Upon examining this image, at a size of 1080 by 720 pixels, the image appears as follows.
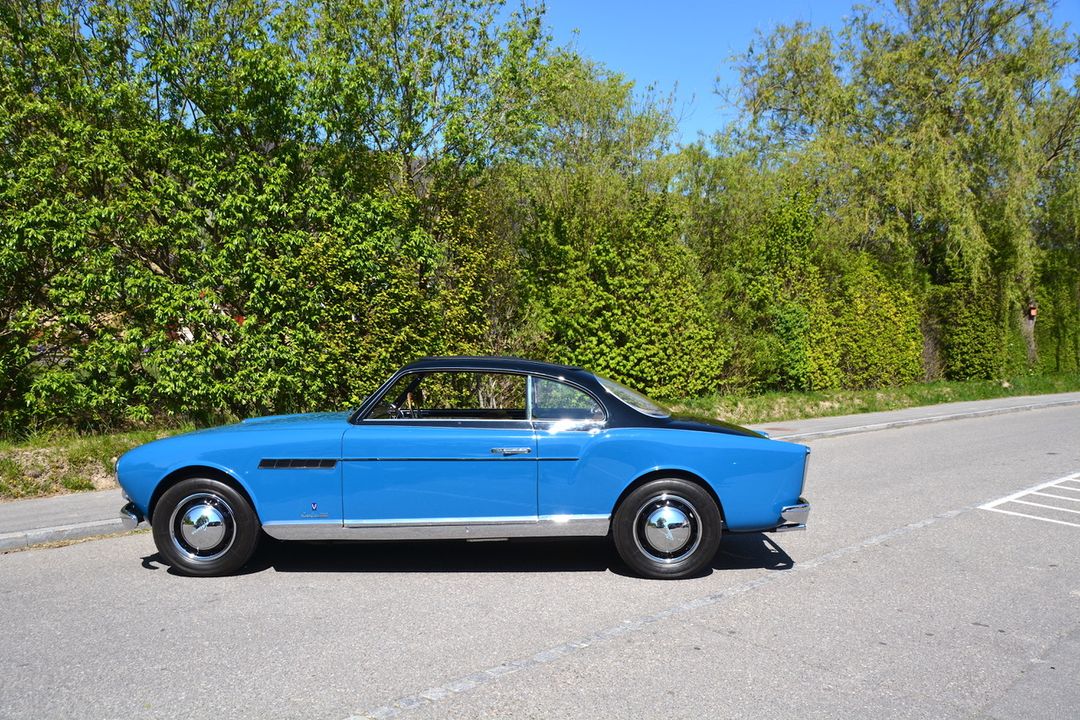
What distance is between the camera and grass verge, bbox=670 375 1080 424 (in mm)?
15242

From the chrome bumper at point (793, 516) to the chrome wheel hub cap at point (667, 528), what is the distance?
610 millimetres

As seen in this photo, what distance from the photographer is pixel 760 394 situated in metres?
16.7

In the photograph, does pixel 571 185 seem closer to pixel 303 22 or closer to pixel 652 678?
pixel 303 22

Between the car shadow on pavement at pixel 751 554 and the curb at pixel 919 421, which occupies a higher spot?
the curb at pixel 919 421

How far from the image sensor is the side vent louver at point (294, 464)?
547 centimetres

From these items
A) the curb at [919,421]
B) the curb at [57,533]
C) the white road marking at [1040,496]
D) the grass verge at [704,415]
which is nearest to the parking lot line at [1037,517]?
the white road marking at [1040,496]

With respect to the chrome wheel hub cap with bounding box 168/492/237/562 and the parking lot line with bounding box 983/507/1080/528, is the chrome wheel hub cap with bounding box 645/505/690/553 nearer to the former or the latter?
the chrome wheel hub cap with bounding box 168/492/237/562

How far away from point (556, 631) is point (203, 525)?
2.59 metres

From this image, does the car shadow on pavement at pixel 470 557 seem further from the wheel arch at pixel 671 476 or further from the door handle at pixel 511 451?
the door handle at pixel 511 451

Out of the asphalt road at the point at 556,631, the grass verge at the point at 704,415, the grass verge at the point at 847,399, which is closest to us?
the asphalt road at the point at 556,631

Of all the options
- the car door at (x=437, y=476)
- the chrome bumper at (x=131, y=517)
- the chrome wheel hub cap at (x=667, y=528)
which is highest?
the car door at (x=437, y=476)

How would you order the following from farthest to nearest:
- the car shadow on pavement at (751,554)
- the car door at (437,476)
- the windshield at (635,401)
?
the car shadow on pavement at (751,554)
the windshield at (635,401)
the car door at (437,476)

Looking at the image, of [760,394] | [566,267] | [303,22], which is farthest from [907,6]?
[303,22]

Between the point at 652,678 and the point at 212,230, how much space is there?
8476 millimetres
